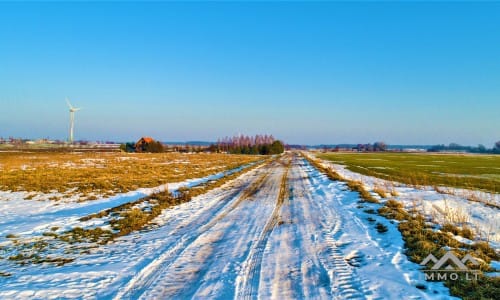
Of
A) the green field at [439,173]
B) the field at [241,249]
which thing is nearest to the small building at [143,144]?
the green field at [439,173]

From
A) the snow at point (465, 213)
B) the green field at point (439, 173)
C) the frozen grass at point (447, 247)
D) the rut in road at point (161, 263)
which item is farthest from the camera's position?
the green field at point (439, 173)

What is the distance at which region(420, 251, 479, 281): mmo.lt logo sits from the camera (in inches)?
201

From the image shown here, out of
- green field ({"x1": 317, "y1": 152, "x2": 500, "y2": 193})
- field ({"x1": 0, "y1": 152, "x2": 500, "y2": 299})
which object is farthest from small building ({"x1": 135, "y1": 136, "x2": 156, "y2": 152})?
field ({"x1": 0, "y1": 152, "x2": 500, "y2": 299})

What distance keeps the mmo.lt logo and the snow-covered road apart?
0.94 feet

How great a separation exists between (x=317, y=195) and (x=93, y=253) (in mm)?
11322

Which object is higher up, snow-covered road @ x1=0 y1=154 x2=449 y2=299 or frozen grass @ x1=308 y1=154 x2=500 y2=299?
frozen grass @ x1=308 y1=154 x2=500 y2=299

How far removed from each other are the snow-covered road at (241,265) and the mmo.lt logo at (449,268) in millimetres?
286

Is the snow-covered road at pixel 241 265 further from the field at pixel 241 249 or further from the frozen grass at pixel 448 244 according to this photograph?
the frozen grass at pixel 448 244

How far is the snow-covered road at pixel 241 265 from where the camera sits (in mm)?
4723

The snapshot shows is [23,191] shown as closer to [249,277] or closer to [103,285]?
[103,285]

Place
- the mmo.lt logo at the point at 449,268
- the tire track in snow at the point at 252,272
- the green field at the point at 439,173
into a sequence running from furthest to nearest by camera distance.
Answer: the green field at the point at 439,173 → the mmo.lt logo at the point at 449,268 → the tire track in snow at the point at 252,272

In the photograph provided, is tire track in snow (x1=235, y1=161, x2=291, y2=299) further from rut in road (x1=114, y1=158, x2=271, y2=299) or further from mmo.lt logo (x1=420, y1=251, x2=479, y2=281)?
mmo.lt logo (x1=420, y1=251, x2=479, y2=281)

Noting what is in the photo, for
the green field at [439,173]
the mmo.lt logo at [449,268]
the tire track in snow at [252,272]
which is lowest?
the green field at [439,173]

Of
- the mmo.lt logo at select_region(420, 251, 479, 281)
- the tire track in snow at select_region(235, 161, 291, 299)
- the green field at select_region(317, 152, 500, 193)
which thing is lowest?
the green field at select_region(317, 152, 500, 193)
